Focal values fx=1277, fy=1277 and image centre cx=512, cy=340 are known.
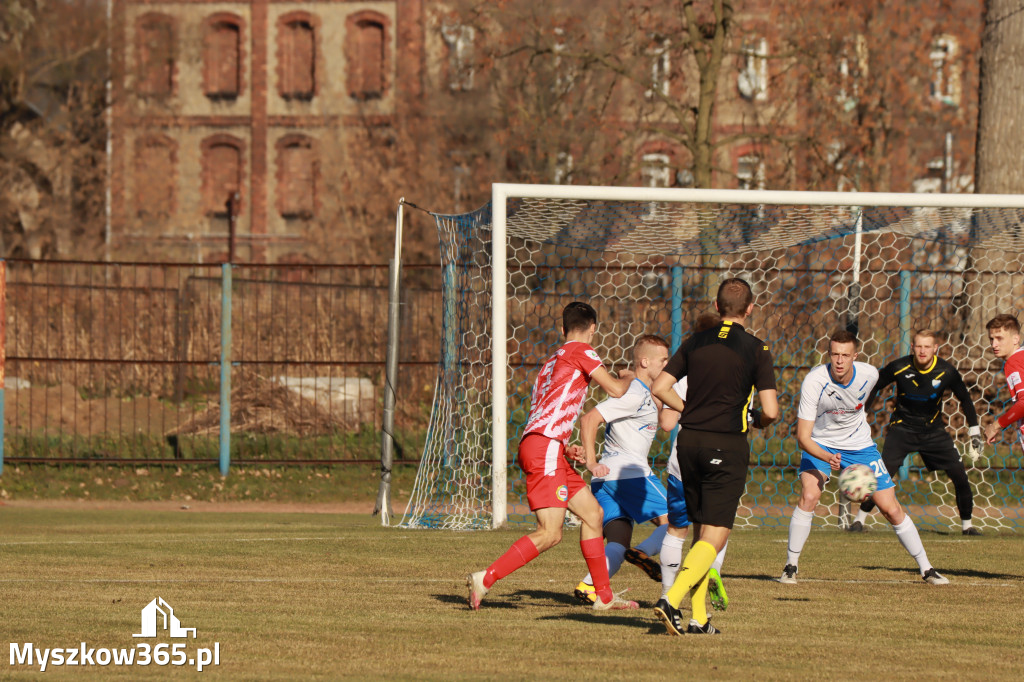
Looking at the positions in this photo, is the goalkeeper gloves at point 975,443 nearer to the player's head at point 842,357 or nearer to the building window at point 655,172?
the player's head at point 842,357

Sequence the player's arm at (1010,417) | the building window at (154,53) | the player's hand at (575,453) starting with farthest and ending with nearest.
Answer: the building window at (154,53) → the player's arm at (1010,417) → the player's hand at (575,453)

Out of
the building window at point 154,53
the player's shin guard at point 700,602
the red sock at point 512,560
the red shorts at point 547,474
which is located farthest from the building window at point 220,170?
the player's shin guard at point 700,602

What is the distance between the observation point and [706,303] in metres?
15.3

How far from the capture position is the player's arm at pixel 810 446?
338 inches

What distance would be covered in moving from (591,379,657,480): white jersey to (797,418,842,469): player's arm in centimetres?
115

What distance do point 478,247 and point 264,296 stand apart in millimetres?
6892

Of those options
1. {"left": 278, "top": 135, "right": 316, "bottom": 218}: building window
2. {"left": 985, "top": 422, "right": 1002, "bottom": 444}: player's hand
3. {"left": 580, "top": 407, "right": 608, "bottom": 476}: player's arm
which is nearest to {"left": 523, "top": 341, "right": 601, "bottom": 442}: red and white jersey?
{"left": 580, "top": 407, "right": 608, "bottom": 476}: player's arm

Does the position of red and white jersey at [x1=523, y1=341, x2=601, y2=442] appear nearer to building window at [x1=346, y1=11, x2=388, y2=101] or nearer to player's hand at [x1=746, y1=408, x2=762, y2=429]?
player's hand at [x1=746, y1=408, x2=762, y2=429]

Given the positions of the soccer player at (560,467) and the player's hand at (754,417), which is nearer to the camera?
the player's hand at (754,417)

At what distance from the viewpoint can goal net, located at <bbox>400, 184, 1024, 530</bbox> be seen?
12133mm

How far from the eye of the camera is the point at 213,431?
54.8ft

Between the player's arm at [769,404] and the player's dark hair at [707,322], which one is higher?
the player's dark hair at [707,322]

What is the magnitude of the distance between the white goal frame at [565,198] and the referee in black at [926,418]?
147 cm

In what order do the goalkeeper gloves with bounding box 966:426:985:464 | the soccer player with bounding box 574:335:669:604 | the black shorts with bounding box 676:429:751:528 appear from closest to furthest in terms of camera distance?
the black shorts with bounding box 676:429:751:528 < the soccer player with bounding box 574:335:669:604 < the goalkeeper gloves with bounding box 966:426:985:464
